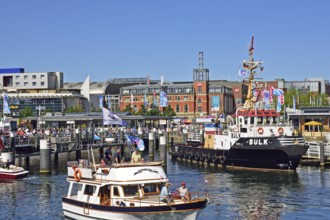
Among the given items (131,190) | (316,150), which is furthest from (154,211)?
(316,150)

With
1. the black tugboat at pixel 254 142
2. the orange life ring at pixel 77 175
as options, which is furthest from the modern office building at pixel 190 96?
the orange life ring at pixel 77 175

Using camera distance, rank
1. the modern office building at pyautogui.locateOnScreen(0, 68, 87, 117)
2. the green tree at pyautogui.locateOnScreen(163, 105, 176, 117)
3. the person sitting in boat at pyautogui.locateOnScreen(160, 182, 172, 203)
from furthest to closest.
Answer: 1. the modern office building at pyautogui.locateOnScreen(0, 68, 87, 117)
2. the green tree at pyautogui.locateOnScreen(163, 105, 176, 117)
3. the person sitting in boat at pyautogui.locateOnScreen(160, 182, 172, 203)

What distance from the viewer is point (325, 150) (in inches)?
2793

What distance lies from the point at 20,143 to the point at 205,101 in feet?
368

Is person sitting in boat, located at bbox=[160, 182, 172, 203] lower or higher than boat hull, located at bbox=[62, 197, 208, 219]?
higher

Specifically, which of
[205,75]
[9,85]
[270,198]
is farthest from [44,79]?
[270,198]

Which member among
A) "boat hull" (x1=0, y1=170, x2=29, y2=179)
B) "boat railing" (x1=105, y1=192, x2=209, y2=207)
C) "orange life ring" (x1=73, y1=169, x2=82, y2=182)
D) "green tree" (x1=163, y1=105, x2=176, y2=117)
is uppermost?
"green tree" (x1=163, y1=105, x2=176, y2=117)

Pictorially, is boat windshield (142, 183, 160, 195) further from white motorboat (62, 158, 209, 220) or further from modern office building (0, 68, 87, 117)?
modern office building (0, 68, 87, 117)

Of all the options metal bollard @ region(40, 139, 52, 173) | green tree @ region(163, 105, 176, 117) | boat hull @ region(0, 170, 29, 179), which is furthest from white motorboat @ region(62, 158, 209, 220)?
green tree @ region(163, 105, 176, 117)

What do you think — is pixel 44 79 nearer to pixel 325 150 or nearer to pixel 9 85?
pixel 9 85

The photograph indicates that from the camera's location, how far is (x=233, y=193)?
164 feet

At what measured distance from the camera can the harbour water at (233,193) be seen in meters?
41.3

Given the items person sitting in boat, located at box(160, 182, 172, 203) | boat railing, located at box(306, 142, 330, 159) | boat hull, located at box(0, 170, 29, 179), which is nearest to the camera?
person sitting in boat, located at box(160, 182, 172, 203)

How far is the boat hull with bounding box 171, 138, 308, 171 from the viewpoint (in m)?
61.8
